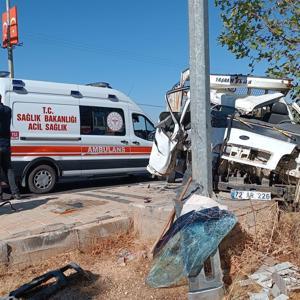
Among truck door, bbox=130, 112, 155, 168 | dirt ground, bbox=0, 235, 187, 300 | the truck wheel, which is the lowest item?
dirt ground, bbox=0, 235, 187, 300

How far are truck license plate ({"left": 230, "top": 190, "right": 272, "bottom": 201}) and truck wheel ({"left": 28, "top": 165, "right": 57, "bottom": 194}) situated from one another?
18.6 feet

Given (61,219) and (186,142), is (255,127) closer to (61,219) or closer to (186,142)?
(186,142)

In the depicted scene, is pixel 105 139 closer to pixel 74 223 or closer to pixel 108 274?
pixel 74 223

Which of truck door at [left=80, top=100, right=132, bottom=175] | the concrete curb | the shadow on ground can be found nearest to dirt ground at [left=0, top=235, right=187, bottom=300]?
the concrete curb

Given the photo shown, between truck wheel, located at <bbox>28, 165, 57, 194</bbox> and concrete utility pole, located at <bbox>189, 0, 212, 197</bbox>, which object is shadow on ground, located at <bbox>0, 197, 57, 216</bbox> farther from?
concrete utility pole, located at <bbox>189, 0, 212, 197</bbox>

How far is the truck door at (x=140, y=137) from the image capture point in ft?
38.2

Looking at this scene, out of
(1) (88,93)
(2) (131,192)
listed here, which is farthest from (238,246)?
(1) (88,93)

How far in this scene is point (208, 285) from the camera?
385 cm

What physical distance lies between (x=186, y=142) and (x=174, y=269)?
259 cm

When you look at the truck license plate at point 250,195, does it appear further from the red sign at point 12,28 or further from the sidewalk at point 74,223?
the red sign at point 12,28

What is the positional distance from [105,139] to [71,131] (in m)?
1.00

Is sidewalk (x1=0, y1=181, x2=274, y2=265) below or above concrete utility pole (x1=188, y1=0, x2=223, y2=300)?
below

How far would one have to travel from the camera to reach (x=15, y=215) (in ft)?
22.1

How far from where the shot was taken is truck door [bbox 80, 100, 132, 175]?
420 inches
